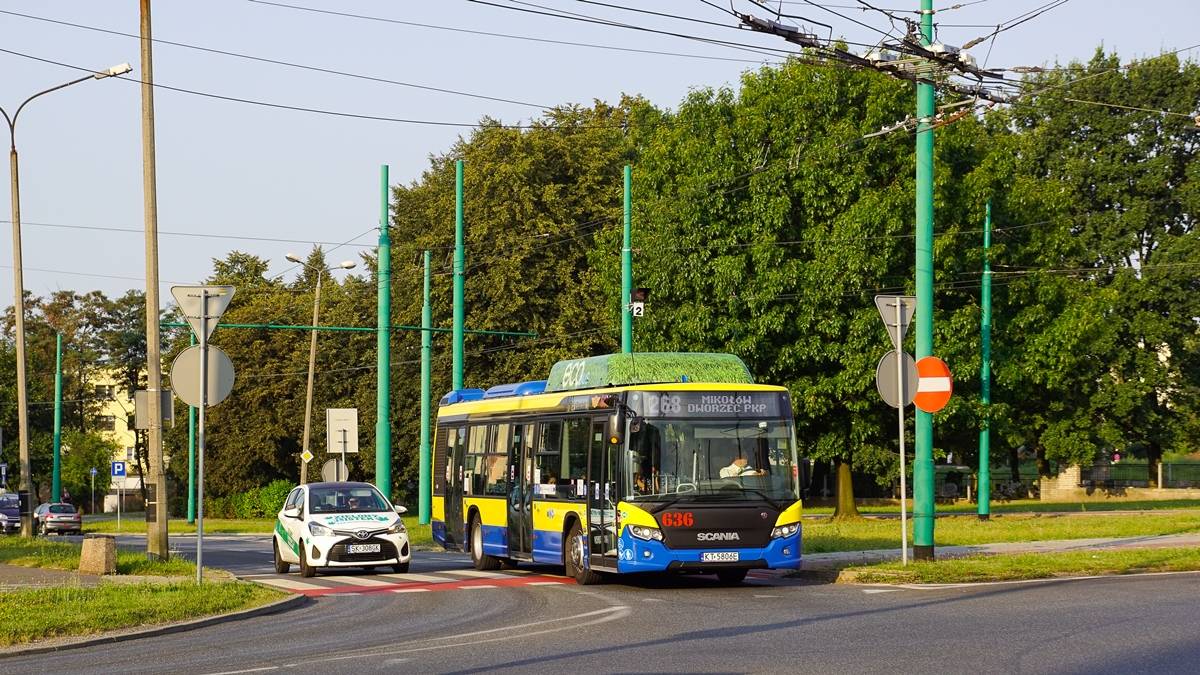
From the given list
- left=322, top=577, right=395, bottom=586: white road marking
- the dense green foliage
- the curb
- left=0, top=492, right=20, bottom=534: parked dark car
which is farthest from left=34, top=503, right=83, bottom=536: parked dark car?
the curb

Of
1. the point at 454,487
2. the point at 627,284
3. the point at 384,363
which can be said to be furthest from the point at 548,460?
the point at 384,363

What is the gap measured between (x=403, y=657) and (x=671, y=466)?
774 centimetres

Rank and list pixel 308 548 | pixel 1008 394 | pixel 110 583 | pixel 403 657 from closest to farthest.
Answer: pixel 403 657 → pixel 110 583 → pixel 308 548 → pixel 1008 394

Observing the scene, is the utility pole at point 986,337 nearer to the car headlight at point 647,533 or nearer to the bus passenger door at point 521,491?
the bus passenger door at point 521,491

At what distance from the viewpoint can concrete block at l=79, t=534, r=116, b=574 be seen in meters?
21.5

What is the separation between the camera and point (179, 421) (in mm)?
73250

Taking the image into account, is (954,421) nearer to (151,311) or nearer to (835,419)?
(835,419)

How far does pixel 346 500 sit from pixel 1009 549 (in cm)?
1044

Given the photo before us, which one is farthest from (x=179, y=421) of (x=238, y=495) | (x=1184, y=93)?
(x=1184, y=93)

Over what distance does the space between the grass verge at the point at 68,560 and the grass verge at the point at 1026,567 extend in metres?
9.43

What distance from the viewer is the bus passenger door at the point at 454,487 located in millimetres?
25828

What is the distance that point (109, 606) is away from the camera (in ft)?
50.7

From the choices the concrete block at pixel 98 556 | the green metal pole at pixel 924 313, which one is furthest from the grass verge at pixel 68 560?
the green metal pole at pixel 924 313

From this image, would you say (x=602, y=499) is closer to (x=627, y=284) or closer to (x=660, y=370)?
(x=660, y=370)
